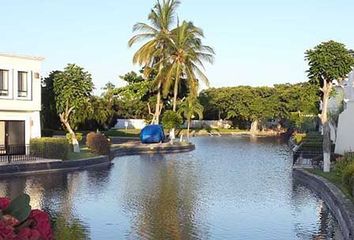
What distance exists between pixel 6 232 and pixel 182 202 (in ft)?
43.8

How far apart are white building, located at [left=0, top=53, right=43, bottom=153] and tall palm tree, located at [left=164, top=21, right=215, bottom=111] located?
16.5 m

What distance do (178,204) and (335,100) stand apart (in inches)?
1210

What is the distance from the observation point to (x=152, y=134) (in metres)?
45.1

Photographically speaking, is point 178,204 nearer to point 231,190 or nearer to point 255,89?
point 231,190

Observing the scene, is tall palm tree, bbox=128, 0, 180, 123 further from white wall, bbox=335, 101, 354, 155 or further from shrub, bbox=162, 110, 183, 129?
white wall, bbox=335, 101, 354, 155

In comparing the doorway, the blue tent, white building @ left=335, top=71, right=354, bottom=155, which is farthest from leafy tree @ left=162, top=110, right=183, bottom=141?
white building @ left=335, top=71, right=354, bottom=155

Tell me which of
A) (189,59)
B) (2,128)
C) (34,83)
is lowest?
(2,128)

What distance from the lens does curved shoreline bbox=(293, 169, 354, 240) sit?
37.7ft

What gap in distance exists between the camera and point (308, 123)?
6138cm

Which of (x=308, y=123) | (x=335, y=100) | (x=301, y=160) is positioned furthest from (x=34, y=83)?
(x=308, y=123)

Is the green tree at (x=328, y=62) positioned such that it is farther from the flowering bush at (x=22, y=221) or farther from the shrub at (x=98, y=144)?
the flowering bush at (x=22, y=221)

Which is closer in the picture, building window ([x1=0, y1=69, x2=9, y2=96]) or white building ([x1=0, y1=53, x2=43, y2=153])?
building window ([x1=0, y1=69, x2=9, y2=96])

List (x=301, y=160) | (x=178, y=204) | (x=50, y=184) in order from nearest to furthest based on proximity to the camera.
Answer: (x=178, y=204) → (x=50, y=184) → (x=301, y=160)

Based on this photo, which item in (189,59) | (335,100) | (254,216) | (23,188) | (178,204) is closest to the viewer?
(254,216)
